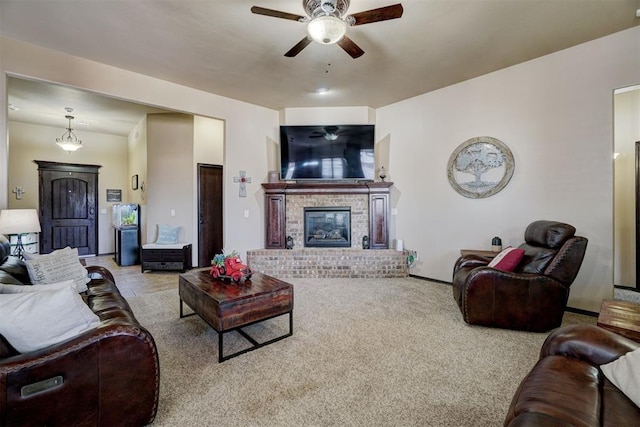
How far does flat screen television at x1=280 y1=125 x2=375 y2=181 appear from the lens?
497 centimetres

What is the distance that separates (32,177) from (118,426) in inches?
301

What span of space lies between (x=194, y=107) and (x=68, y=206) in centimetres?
498

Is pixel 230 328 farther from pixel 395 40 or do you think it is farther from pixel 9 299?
pixel 395 40

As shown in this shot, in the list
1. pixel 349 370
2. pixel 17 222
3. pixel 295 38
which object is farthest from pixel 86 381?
pixel 295 38

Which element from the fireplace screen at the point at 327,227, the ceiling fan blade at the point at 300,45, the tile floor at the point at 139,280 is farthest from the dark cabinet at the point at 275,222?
the ceiling fan blade at the point at 300,45

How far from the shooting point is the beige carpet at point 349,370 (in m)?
1.68

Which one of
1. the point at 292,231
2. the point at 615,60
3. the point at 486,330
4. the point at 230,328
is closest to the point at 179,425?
the point at 230,328

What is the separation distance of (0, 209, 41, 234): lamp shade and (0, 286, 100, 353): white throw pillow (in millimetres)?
2109

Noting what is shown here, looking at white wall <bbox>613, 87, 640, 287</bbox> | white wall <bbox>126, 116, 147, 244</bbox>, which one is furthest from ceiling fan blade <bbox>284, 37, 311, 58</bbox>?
white wall <bbox>613, 87, 640, 287</bbox>

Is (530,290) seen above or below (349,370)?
above

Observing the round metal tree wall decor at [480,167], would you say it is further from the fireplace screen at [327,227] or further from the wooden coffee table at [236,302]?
the wooden coffee table at [236,302]

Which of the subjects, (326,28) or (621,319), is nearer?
(621,319)

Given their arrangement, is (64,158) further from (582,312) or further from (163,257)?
(582,312)

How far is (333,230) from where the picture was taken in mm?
5219
